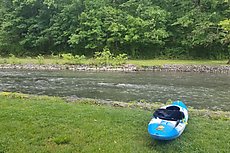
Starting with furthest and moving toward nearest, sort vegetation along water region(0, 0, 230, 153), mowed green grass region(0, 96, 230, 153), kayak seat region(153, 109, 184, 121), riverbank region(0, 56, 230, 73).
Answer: riverbank region(0, 56, 230, 73)
kayak seat region(153, 109, 184, 121)
vegetation along water region(0, 0, 230, 153)
mowed green grass region(0, 96, 230, 153)

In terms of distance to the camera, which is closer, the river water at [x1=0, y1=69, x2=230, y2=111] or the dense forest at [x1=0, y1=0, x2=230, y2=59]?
the river water at [x1=0, y1=69, x2=230, y2=111]

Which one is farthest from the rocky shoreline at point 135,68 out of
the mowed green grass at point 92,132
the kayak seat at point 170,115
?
the kayak seat at point 170,115

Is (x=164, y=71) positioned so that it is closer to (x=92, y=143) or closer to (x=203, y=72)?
(x=203, y=72)

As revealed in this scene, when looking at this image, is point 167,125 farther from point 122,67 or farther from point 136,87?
point 122,67

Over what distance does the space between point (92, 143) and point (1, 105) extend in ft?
11.4

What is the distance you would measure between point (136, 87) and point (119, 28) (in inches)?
585

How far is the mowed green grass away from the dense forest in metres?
19.5

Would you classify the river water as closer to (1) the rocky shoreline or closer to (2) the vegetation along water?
(2) the vegetation along water

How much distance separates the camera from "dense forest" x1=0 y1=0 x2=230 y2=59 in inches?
1120

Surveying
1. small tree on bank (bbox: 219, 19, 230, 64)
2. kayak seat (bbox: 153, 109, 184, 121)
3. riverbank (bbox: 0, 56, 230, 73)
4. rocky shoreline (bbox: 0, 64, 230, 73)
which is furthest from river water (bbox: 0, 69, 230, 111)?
small tree on bank (bbox: 219, 19, 230, 64)

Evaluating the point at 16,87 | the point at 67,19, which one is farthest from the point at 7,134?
the point at 67,19

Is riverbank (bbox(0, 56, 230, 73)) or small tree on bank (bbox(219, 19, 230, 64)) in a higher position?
small tree on bank (bbox(219, 19, 230, 64))

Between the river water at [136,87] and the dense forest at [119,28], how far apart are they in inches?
378

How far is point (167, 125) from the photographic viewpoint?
6.25m
